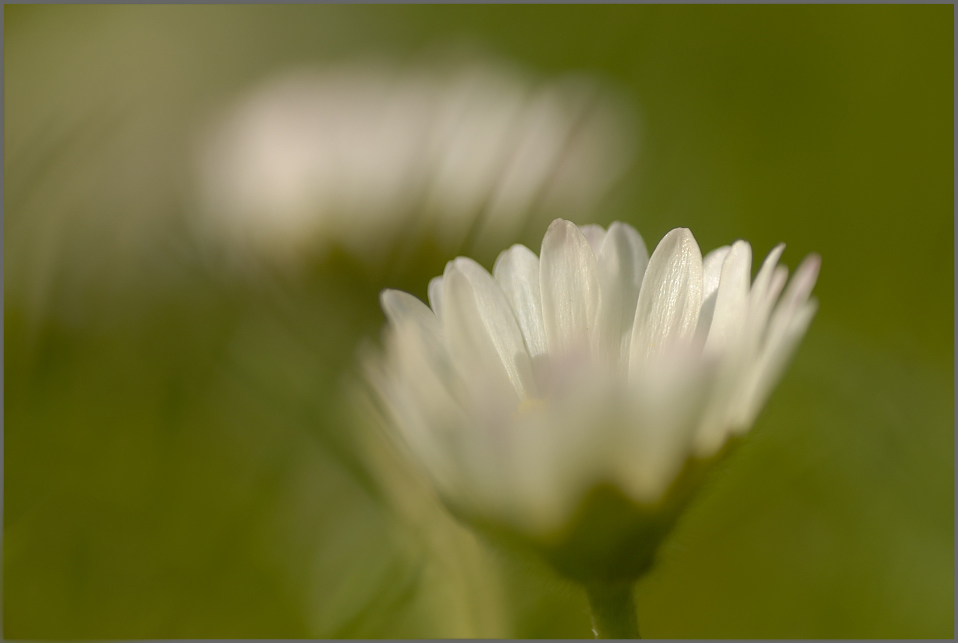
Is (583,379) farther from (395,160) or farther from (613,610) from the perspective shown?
(395,160)

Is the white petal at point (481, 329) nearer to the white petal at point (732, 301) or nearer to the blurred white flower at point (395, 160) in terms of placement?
the white petal at point (732, 301)

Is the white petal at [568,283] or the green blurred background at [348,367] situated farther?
the green blurred background at [348,367]

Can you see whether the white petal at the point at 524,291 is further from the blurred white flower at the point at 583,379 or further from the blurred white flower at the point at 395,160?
the blurred white flower at the point at 395,160

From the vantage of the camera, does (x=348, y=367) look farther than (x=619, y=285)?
Yes

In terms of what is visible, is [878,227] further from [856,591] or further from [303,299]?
[303,299]

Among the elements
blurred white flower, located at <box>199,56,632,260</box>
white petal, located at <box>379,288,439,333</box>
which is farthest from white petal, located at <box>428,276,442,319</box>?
blurred white flower, located at <box>199,56,632,260</box>

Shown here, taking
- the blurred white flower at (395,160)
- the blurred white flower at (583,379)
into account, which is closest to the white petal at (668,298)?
the blurred white flower at (583,379)

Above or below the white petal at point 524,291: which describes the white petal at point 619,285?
above

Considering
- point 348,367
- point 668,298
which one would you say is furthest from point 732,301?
point 348,367

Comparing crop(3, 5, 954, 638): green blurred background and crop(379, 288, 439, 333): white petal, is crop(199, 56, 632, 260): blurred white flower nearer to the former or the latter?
crop(3, 5, 954, 638): green blurred background
